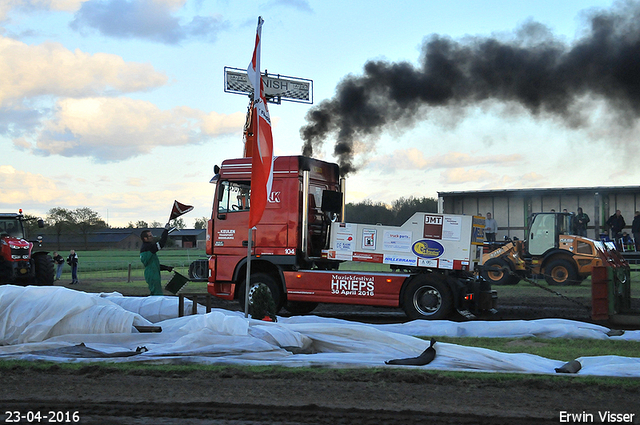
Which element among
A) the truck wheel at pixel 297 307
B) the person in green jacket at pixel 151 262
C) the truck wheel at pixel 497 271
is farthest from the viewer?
the truck wheel at pixel 497 271

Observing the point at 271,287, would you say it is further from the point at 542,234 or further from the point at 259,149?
the point at 542,234

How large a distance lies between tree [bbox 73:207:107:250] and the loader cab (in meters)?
88.6

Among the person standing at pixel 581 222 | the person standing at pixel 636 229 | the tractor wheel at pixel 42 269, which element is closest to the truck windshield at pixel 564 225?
the person standing at pixel 581 222

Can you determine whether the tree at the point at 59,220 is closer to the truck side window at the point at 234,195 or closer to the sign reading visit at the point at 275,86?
the sign reading visit at the point at 275,86

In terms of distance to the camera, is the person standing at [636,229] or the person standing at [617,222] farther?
the person standing at [617,222]

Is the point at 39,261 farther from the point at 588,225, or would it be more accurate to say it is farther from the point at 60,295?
the point at 588,225

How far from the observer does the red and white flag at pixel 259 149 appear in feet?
31.3

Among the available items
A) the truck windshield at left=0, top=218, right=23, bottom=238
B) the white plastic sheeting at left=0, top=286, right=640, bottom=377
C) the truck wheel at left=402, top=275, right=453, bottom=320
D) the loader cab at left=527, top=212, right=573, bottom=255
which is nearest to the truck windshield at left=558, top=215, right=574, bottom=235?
the loader cab at left=527, top=212, right=573, bottom=255

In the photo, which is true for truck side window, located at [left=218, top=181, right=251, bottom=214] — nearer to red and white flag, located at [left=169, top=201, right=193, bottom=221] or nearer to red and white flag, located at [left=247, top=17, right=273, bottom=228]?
red and white flag, located at [left=169, top=201, right=193, bottom=221]

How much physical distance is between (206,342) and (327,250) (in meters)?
5.49

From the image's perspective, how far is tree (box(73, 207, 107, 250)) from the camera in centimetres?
9906

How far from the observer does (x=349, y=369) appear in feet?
21.7

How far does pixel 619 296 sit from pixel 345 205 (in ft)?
18.3

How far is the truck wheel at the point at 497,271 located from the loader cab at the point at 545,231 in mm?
922
